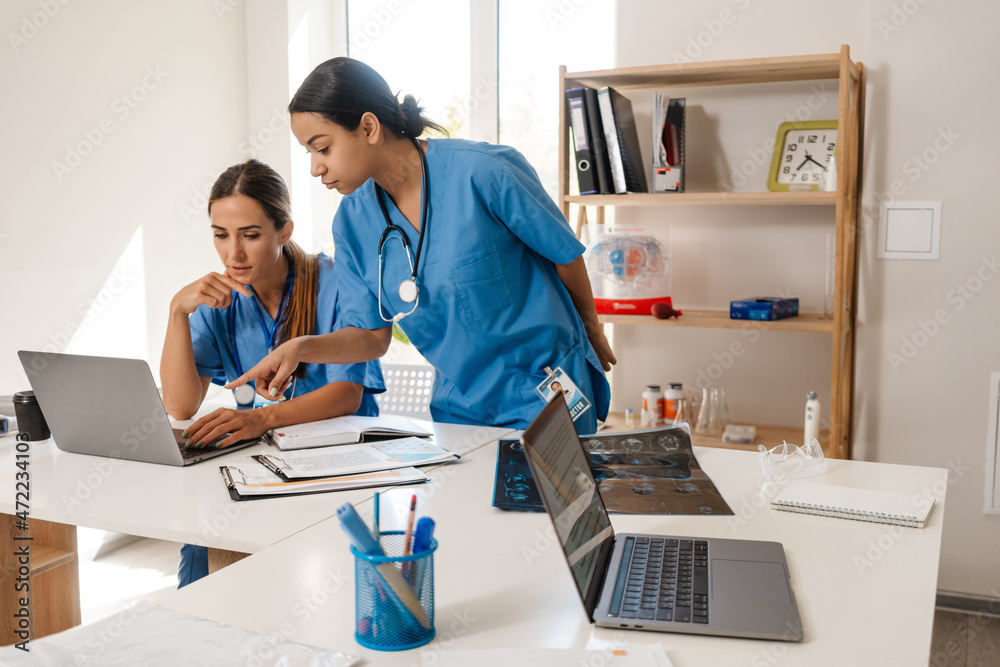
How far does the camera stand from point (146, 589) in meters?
2.51

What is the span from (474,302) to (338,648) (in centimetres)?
95

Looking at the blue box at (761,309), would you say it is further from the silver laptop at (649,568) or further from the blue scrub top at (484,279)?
the silver laptop at (649,568)

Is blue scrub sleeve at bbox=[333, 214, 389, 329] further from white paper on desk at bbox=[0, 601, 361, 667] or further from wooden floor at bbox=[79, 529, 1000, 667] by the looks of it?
white paper on desk at bbox=[0, 601, 361, 667]

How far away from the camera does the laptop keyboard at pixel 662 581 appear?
842 mm

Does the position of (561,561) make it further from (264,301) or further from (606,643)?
(264,301)

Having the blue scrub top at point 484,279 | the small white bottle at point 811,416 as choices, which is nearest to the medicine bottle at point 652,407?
the small white bottle at point 811,416

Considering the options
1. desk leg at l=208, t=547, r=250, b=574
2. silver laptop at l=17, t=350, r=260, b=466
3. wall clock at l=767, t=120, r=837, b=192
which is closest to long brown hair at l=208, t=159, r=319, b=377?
silver laptop at l=17, t=350, r=260, b=466

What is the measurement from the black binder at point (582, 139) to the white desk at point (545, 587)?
145cm

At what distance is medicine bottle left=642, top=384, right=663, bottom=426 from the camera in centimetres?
259

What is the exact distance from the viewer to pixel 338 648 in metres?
0.80

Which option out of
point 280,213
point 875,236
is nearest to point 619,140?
point 875,236

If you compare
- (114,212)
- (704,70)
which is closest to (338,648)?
(704,70)

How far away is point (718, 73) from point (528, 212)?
3.54ft

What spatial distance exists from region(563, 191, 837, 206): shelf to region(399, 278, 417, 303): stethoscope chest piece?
1.01m
